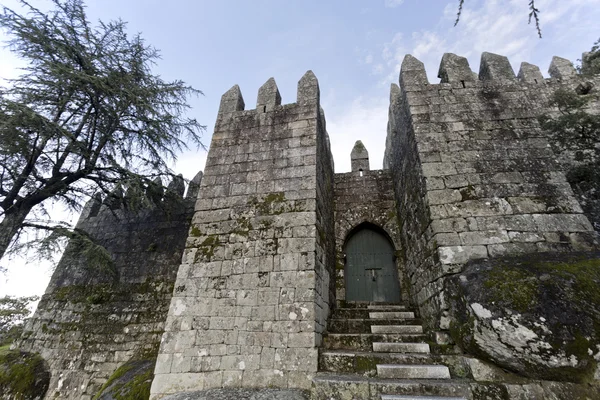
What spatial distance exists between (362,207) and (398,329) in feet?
9.63

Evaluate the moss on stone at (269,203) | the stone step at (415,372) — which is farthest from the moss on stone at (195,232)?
the stone step at (415,372)

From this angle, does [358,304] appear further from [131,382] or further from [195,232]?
[131,382]

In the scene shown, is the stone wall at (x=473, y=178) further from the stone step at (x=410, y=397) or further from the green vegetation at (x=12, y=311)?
the green vegetation at (x=12, y=311)

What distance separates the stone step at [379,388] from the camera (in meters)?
2.65

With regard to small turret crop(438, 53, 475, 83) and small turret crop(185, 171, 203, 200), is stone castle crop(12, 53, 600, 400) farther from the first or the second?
small turret crop(185, 171, 203, 200)

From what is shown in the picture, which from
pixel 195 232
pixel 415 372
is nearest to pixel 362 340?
pixel 415 372

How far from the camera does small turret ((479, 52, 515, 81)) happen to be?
5.05m

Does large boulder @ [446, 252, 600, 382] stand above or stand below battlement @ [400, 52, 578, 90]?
below

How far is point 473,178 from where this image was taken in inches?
160

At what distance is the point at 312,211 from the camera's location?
4176 millimetres

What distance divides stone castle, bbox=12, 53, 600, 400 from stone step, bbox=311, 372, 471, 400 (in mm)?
14

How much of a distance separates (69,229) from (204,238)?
3457 millimetres

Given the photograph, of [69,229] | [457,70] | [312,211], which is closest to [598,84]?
[457,70]

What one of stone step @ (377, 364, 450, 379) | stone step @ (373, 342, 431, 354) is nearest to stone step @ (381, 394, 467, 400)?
stone step @ (377, 364, 450, 379)
